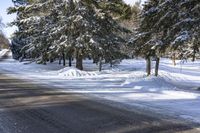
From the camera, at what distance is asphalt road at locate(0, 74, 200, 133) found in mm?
8531

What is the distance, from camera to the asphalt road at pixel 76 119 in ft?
28.0

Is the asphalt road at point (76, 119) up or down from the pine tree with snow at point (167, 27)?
down

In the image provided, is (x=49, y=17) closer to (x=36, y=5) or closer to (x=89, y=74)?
(x=36, y=5)

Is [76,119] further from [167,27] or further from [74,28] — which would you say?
[74,28]

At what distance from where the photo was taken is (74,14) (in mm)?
28469

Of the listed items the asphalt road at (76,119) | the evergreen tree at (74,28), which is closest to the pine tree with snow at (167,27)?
the asphalt road at (76,119)

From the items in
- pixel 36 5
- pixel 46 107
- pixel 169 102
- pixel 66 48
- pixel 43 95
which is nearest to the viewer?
pixel 46 107

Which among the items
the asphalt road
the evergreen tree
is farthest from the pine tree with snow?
the evergreen tree

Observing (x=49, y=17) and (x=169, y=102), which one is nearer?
(x=169, y=102)

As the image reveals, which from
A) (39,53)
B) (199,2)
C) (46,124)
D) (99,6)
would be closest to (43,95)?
(46,124)

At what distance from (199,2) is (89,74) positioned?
1253 centimetres

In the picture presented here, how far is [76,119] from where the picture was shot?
980 cm

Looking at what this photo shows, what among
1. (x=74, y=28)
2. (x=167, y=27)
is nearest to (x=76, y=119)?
(x=167, y=27)

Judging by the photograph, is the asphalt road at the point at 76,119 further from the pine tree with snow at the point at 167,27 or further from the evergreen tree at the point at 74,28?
the evergreen tree at the point at 74,28
